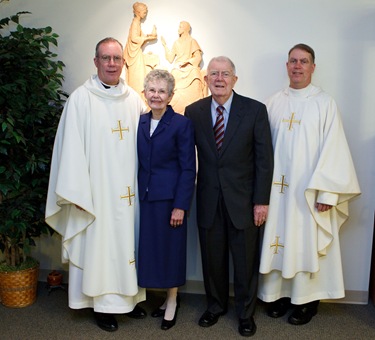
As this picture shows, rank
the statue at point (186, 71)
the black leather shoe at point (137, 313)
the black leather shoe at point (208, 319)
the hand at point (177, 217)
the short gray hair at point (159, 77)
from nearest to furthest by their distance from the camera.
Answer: the short gray hair at point (159, 77) < the hand at point (177, 217) < the black leather shoe at point (208, 319) < the black leather shoe at point (137, 313) < the statue at point (186, 71)

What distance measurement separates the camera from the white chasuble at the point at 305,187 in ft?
10.1

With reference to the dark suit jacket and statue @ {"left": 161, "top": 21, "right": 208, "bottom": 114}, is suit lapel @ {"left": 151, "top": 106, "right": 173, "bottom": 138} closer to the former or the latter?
the dark suit jacket

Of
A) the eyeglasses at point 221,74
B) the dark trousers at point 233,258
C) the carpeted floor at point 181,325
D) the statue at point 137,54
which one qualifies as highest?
the statue at point 137,54

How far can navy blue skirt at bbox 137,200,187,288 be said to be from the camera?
3.04m

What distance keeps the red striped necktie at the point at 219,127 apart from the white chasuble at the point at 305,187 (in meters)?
0.40

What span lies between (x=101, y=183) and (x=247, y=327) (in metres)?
1.35

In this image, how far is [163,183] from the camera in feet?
9.82

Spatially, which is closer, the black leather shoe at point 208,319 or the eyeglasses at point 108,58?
the eyeglasses at point 108,58

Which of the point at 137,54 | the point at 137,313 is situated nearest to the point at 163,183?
the point at 137,313

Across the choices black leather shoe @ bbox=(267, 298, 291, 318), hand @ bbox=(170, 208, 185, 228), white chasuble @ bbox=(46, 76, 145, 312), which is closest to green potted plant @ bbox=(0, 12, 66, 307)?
white chasuble @ bbox=(46, 76, 145, 312)

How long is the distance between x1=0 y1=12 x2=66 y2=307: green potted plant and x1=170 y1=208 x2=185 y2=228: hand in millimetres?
1042

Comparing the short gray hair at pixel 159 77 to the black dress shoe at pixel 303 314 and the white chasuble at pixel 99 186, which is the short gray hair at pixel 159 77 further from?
the black dress shoe at pixel 303 314

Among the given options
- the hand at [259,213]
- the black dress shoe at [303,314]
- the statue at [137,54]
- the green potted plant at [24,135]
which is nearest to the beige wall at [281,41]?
the statue at [137,54]

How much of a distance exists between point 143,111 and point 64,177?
71 cm
